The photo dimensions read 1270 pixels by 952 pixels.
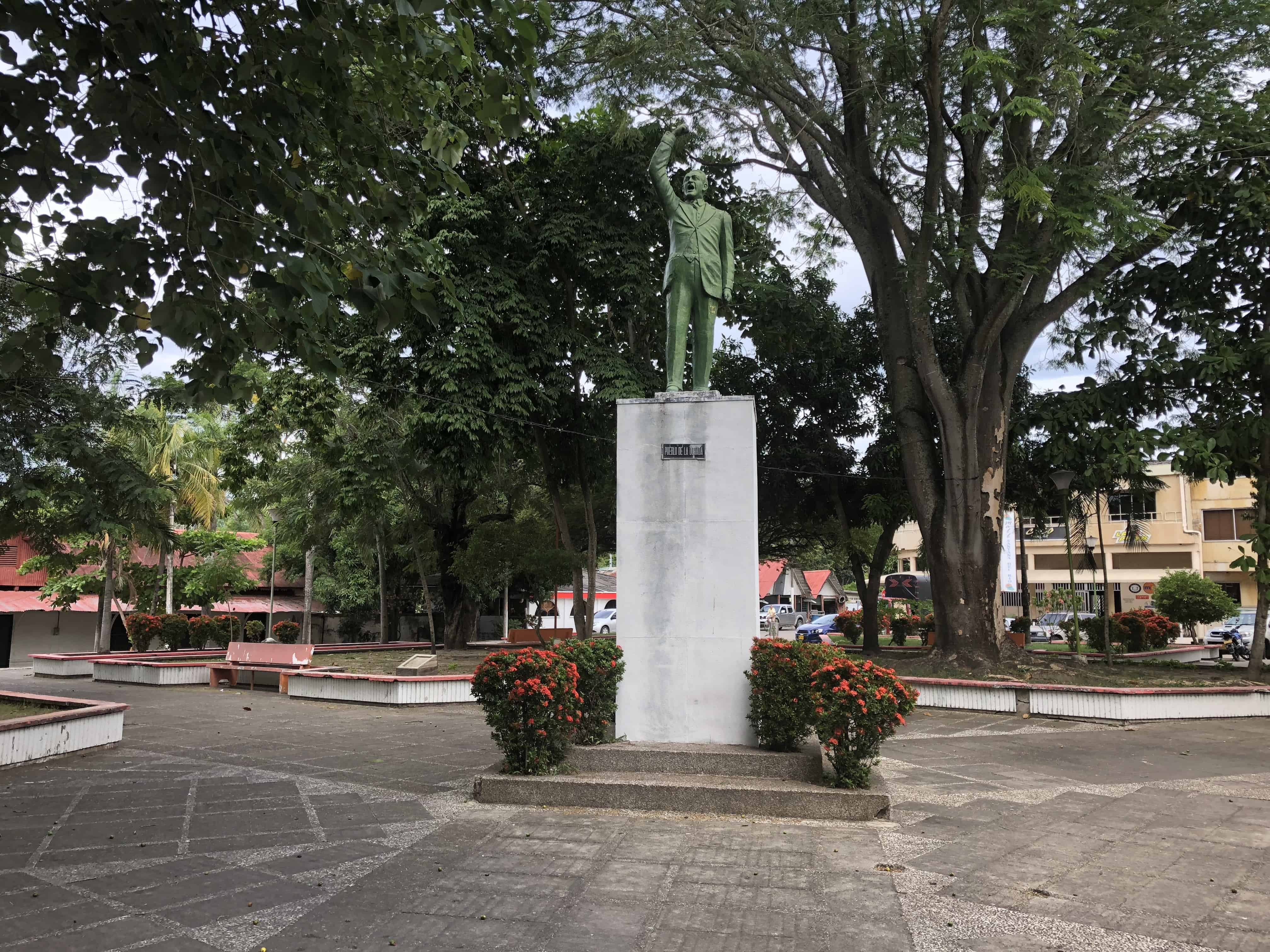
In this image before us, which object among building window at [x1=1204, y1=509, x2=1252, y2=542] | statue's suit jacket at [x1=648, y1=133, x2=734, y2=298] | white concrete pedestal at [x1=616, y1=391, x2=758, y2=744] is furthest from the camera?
building window at [x1=1204, y1=509, x2=1252, y2=542]

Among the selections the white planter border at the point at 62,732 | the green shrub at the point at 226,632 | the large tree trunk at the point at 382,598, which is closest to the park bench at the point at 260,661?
the green shrub at the point at 226,632

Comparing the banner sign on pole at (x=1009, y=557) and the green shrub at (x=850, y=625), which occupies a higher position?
the banner sign on pole at (x=1009, y=557)

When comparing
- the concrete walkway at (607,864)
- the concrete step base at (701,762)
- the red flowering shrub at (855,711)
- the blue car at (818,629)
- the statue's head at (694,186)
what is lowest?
the blue car at (818,629)

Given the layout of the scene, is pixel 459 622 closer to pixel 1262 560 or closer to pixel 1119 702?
pixel 1119 702

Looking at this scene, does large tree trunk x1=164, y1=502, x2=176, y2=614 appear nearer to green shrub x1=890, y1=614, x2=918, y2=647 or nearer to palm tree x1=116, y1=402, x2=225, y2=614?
palm tree x1=116, y1=402, x2=225, y2=614

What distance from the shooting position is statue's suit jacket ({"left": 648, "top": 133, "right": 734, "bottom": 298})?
8578mm

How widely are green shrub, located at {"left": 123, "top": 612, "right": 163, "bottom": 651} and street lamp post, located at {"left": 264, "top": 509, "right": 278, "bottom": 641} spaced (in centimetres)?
295

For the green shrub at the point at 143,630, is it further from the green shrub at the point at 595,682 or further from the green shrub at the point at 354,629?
the green shrub at the point at 595,682

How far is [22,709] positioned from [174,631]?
1253 centimetres

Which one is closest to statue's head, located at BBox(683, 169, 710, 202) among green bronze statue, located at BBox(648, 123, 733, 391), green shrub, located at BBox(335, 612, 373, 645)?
green bronze statue, located at BBox(648, 123, 733, 391)

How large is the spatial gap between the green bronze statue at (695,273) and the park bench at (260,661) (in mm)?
11396

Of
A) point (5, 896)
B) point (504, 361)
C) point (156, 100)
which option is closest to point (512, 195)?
point (504, 361)

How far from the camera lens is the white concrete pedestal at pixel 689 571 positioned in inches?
309

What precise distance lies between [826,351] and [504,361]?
338 inches
